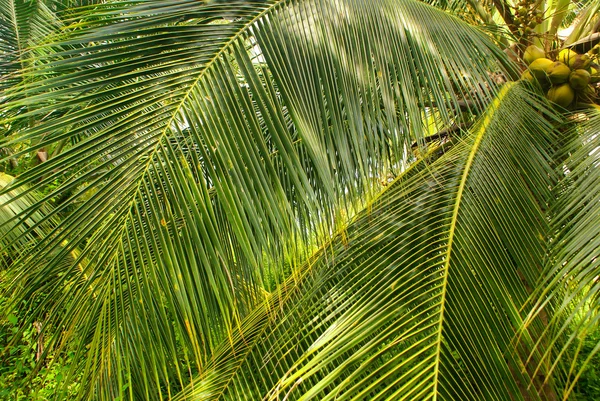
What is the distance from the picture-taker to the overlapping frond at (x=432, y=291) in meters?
1.20

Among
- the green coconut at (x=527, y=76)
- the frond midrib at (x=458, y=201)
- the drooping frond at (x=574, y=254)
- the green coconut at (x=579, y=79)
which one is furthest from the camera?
the green coconut at (x=527, y=76)

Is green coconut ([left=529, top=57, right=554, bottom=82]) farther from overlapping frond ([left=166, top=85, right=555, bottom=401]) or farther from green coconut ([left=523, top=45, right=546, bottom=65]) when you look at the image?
overlapping frond ([left=166, top=85, right=555, bottom=401])

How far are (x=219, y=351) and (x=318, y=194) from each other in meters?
0.89

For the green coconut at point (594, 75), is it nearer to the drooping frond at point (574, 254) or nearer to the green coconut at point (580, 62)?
the green coconut at point (580, 62)

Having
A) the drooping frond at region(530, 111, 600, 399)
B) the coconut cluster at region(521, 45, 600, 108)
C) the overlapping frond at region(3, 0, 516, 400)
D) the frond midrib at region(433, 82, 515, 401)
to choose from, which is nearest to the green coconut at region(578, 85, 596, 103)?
the coconut cluster at region(521, 45, 600, 108)

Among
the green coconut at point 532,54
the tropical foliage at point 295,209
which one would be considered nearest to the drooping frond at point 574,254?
the tropical foliage at point 295,209

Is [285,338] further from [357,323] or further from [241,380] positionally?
[357,323]

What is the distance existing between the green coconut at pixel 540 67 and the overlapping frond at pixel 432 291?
0.17m

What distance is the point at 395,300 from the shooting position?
1.33m

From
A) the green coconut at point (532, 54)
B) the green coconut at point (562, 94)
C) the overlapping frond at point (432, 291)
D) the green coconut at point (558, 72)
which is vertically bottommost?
the overlapping frond at point (432, 291)

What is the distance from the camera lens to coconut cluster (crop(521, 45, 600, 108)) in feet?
6.72

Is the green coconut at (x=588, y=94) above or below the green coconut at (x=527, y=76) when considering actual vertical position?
below

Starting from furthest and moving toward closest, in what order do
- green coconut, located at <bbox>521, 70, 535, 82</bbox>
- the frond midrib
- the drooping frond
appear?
green coconut, located at <bbox>521, 70, 535, 82</bbox>
the frond midrib
the drooping frond

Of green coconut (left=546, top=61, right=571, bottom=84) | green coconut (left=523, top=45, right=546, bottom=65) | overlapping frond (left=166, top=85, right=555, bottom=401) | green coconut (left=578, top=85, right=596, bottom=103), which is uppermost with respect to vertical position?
green coconut (left=523, top=45, right=546, bottom=65)
